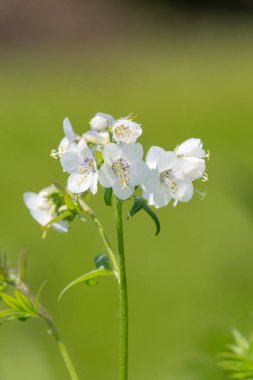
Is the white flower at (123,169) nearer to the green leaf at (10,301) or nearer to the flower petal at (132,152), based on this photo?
the flower petal at (132,152)

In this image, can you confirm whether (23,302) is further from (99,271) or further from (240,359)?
(240,359)

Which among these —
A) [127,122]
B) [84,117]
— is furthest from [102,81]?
[127,122]

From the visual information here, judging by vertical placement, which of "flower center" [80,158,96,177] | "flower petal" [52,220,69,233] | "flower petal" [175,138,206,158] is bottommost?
"flower petal" [52,220,69,233]

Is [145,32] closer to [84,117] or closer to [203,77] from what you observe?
[203,77]

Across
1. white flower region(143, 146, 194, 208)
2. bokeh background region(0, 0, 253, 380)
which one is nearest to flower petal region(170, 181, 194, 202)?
white flower region(143, 146, 194, 208)

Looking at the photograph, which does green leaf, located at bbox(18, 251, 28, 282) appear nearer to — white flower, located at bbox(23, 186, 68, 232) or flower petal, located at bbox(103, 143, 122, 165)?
white flower, located at bbox(23, 186, 68, 232)

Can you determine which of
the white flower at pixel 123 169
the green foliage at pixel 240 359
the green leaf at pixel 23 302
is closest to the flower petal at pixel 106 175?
the white flower at pixel 123 169
